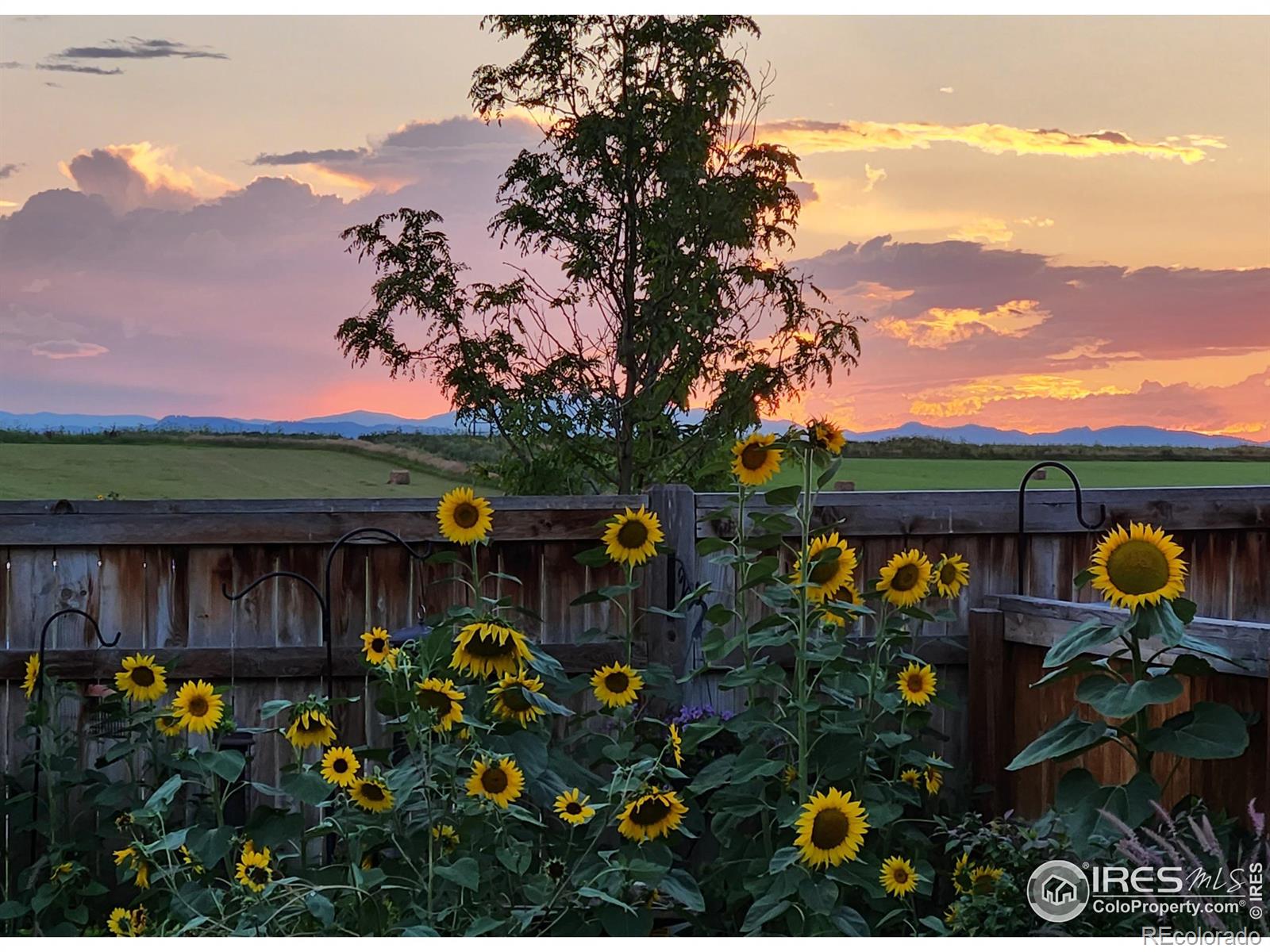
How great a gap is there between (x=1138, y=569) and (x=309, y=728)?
211 centimetres

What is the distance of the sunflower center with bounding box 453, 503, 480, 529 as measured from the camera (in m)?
3.42

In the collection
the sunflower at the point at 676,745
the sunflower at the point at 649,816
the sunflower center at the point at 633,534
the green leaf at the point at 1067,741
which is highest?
the sunflower center at the point at 633,534

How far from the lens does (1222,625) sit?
3.25 meters

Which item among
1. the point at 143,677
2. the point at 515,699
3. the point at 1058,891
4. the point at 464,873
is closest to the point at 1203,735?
the point at 1058,891

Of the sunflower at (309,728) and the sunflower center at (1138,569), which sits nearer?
the sunflower center at (1138,569)

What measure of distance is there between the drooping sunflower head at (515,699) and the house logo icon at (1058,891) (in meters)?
1.37

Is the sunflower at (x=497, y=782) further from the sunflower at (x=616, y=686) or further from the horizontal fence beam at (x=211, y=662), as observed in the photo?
the horizontal fence beam at (x=211, y=662)

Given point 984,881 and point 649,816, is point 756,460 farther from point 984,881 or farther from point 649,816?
point 984,881

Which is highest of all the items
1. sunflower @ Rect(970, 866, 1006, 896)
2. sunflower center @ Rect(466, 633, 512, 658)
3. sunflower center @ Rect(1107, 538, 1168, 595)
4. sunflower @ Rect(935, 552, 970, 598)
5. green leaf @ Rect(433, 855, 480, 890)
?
sunflower center @ Rect(1107, 538, 1168, 595)

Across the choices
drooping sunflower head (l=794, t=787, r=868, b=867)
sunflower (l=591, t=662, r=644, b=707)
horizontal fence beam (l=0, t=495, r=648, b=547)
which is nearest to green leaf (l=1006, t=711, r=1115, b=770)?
drooping sunflower head (l=794, t=787, r=868, b=867)

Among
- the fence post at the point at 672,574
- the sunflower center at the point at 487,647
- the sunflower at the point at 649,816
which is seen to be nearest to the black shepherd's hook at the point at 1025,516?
the fence post at the point at 672,574

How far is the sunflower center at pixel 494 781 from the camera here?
2.75 meters

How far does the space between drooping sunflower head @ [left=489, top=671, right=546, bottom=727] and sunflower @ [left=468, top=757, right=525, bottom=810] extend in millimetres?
160

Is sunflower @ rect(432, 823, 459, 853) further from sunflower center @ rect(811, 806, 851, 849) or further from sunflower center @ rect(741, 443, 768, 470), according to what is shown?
sunflower center @ rect(741, 443, 768, 470)
